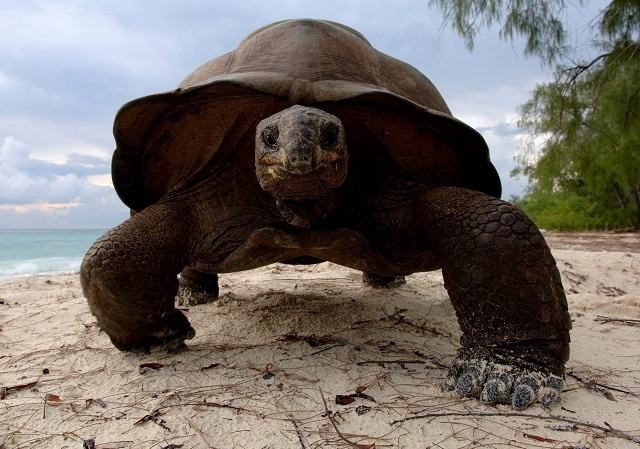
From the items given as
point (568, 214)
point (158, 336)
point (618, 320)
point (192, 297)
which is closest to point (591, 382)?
point (618, 320)

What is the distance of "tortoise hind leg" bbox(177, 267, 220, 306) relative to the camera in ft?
13.4

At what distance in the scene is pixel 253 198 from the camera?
2.72m

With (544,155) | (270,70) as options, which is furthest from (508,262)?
(544,155)

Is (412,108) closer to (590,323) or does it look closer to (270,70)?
A: (270,70)

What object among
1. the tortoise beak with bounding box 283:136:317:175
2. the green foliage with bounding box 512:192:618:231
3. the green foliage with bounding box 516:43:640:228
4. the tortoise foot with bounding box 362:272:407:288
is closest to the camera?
the tortoise beak with bounding box 283:136:317:175

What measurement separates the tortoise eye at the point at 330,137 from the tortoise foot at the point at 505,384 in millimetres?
1086

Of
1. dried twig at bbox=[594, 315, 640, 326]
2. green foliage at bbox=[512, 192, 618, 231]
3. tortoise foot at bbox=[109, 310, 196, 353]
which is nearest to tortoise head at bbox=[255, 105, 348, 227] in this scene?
tortoise foot at bbox=[109, 310, 196, 353]

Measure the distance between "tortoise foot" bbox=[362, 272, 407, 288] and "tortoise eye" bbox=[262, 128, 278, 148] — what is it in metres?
2.86

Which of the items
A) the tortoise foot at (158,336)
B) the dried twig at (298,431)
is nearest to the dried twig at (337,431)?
the dried twig at (298,431)

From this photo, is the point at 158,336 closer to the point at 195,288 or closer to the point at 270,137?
the point at 270,137

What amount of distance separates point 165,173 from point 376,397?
187 centimetres

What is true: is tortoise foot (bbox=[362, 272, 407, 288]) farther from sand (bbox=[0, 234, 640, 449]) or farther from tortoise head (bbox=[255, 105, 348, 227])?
tortoise head (bbox=[255, 105, 348, 227])

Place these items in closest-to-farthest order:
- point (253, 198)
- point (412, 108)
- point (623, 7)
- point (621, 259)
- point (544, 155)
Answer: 1. point (412, 108)
2. point (253, 198)
3. point (621, 259)
4. point (623, 7)
5. point (544, 155)

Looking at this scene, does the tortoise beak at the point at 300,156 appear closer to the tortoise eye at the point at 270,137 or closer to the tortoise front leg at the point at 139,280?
the tortoise eye at the point at 270,137
